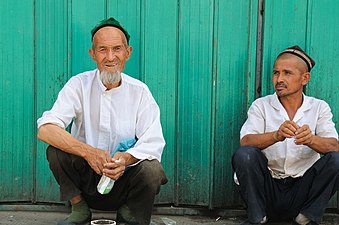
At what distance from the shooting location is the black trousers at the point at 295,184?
3807 mm

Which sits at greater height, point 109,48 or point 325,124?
point 109,48

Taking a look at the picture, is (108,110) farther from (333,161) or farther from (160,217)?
(333,161)

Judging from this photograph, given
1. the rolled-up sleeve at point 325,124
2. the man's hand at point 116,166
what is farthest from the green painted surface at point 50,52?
the rolled-up sleeve at point 325,124

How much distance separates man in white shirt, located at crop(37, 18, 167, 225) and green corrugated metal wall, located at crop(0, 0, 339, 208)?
38 centimetres

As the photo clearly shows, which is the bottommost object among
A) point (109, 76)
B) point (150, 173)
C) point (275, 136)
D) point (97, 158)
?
point (150, 173)

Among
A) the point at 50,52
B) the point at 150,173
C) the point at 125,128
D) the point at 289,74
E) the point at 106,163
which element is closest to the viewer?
the point at 106,163

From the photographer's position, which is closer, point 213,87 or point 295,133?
point 295,133

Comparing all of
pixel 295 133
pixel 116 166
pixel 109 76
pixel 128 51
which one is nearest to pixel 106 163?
pixel 116 166

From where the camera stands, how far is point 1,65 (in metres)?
4.29

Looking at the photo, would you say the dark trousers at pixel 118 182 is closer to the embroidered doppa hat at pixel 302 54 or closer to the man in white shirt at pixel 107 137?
the man in white shirt at pixel 107 137

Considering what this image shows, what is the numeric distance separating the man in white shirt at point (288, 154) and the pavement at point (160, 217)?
33 centimetres

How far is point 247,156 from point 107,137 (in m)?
0.91

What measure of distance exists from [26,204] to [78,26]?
134cm

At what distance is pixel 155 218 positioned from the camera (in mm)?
4328
